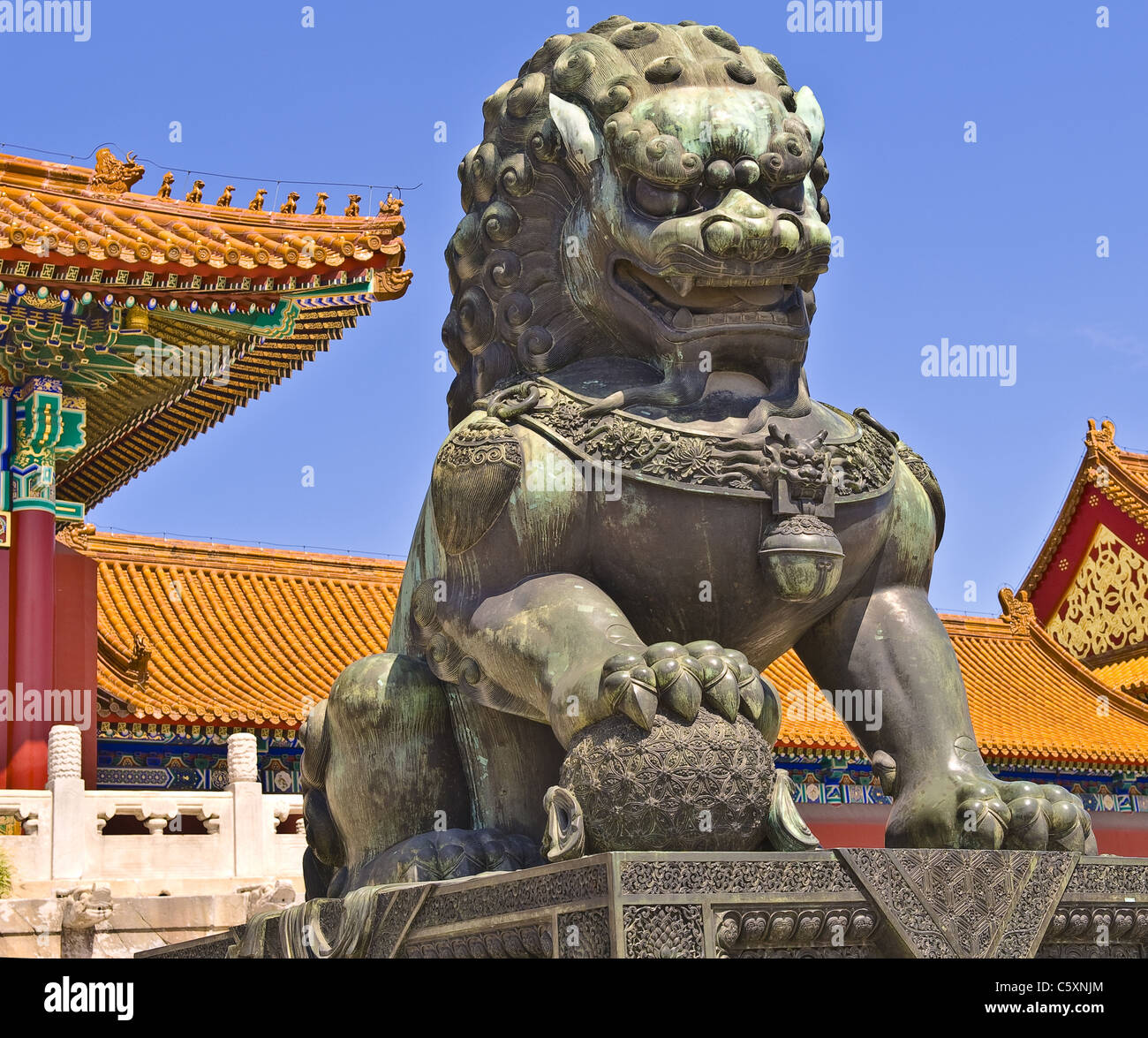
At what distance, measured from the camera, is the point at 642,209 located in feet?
11.5

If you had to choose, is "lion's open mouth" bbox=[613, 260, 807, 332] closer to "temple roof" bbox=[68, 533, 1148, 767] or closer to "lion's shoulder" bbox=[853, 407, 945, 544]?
"lion's shoulder" bbox=[853, 407, 945, 544]

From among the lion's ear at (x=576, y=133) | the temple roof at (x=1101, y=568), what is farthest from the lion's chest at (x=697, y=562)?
the temple roof at (x=1101, y=568)

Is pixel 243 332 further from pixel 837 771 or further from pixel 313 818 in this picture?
pixel 313 818

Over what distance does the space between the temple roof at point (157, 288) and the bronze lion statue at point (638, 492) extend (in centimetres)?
764

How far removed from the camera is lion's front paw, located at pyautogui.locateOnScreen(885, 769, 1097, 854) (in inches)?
126

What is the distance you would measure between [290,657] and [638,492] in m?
13.3

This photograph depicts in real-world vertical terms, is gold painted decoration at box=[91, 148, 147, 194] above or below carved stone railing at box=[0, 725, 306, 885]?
above

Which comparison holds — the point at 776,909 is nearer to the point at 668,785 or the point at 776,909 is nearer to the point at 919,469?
the point at 668,785

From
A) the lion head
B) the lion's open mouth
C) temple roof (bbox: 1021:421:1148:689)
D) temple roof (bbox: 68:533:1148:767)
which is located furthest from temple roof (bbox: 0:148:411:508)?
temple roof (bbox: 1021:421:1148:689)

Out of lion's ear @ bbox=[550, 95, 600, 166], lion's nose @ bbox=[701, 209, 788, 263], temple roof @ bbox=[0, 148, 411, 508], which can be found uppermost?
temple roof @ bbox=[0, 148, 411, 508]

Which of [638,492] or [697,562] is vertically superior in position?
[638,492]

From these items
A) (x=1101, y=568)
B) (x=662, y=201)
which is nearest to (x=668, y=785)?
(x=662, y=201)

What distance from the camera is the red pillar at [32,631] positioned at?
11172mm

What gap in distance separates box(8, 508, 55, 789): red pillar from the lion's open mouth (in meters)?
8.60
